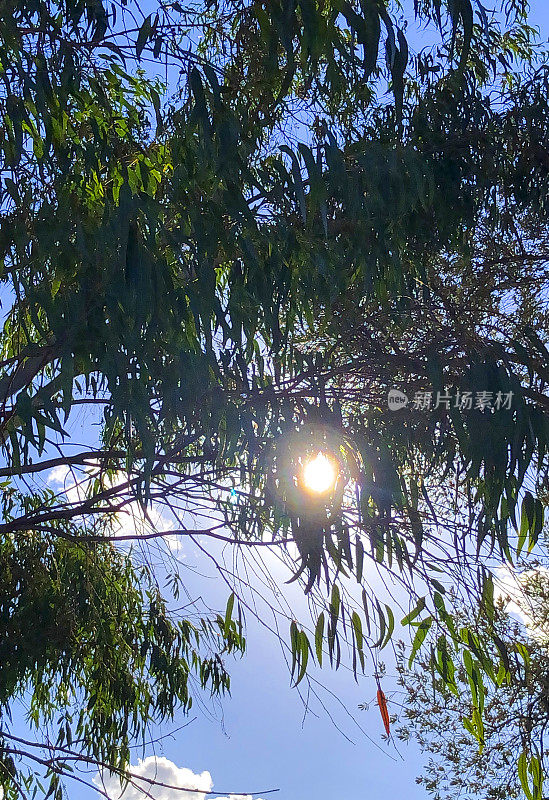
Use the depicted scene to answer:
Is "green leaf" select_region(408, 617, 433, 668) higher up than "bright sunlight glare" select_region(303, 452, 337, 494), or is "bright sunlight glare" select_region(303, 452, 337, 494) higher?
"bright sunlight glare" select_region(303, 452, 337, 494)

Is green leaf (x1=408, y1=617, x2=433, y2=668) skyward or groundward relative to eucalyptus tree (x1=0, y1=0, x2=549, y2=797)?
groundward

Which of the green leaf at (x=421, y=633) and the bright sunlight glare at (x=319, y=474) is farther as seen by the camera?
the green leaf at (x=421, y=633)

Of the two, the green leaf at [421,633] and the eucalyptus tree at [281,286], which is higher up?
the eucalyptus tree at [281,286]

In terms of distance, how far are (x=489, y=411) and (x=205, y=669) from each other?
2286 millimetres

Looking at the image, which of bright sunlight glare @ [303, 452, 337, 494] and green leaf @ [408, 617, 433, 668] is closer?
bright sunlight glare @ [303, 452, 337, 494]

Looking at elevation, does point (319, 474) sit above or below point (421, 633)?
above

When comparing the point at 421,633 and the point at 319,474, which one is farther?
the point at 421,633

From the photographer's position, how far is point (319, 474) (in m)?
1.76

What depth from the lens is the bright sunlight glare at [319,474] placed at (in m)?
1.73

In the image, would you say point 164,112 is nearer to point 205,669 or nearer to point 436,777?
point 205,669

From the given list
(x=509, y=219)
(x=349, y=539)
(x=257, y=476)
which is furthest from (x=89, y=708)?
(x=509, y=219)

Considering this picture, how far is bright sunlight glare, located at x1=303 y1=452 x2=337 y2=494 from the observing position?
5.67 feet

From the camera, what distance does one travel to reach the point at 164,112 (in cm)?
262

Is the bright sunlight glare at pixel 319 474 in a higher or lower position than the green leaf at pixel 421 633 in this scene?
higher
